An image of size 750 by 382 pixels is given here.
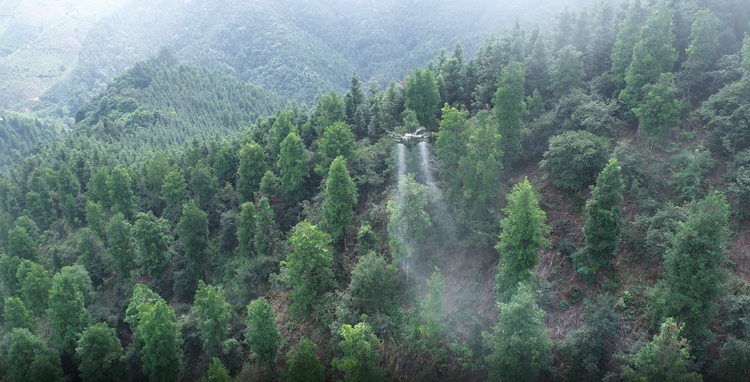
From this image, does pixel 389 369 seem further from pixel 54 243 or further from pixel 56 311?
pixel 54 243

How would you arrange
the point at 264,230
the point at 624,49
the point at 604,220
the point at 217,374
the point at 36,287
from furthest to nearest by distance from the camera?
1. the point at 36,287
2. the point at 264,230
3. the point at 624,49
4. the point at 217,374
5. the point at 604,220

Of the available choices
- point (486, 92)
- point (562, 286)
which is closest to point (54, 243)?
point (486, 92)

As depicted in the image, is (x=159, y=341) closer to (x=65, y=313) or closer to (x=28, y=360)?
(x=28, y=360)

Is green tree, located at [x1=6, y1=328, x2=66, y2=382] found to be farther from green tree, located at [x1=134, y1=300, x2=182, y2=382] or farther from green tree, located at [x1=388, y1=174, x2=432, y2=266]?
green tree, located at [x1=388, y1=174, x2=432, y2=266]

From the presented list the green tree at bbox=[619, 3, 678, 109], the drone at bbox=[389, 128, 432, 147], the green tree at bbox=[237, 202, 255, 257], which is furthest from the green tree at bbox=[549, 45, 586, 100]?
the green tree at bbox=[237, 202, 255, 257]

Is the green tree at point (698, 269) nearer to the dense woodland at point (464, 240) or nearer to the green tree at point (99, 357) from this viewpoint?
the dense woodland at point (464, 240)

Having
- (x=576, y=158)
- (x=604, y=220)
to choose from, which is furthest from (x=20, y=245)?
(x=604, y=220)
